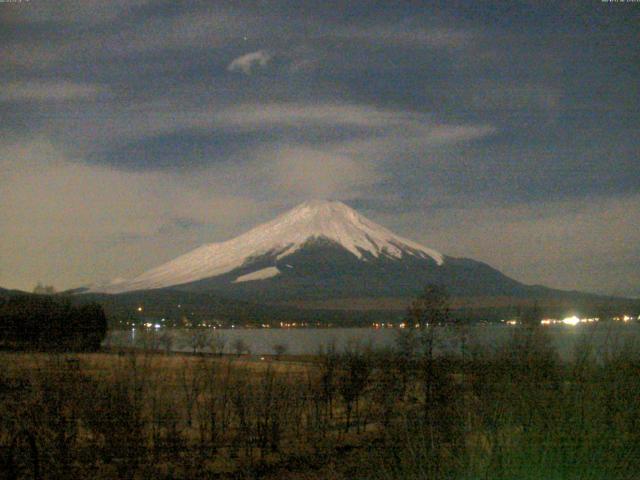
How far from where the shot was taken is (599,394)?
5984 millimetres

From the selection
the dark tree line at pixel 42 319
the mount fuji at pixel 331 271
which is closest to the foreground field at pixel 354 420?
the dark tree line at pixel 42 319

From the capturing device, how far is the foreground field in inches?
209

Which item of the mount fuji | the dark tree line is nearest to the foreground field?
the dark tree line

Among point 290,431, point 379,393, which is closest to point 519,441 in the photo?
point 290,431

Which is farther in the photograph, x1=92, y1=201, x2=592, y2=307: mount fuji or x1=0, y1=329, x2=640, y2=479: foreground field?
x1=92, y1=201, x2=592, y2=307: mount fuji

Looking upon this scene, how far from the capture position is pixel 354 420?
16266mm

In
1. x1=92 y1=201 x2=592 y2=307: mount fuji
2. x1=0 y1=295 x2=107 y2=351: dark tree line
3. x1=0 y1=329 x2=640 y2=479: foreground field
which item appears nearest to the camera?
x1=0 y1=329 x2=640 y2=479: foreground field

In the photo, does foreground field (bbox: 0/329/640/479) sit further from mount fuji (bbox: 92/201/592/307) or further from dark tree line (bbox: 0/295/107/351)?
mount fuji (bbox: 92/201/592/307)

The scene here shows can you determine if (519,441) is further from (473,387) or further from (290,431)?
(290,431)

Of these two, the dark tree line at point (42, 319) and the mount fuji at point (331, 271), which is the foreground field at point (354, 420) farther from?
the mount fuji at point (331, 271)

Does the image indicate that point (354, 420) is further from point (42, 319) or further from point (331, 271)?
point (331, 271)

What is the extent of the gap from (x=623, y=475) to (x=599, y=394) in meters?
0.96

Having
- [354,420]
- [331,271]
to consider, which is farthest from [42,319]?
[331,271]

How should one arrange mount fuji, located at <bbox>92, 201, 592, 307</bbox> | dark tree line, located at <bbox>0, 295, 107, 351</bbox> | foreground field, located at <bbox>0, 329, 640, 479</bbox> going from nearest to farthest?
1. foreground field, located at <bbox>0, 329, 640, 479</bbox>
2. dark tree line, located at <bbox>0, 295, 107, 351</bbox>
3. mount fuji, located at <bbox>92, 201, 592, 307</bbox>
